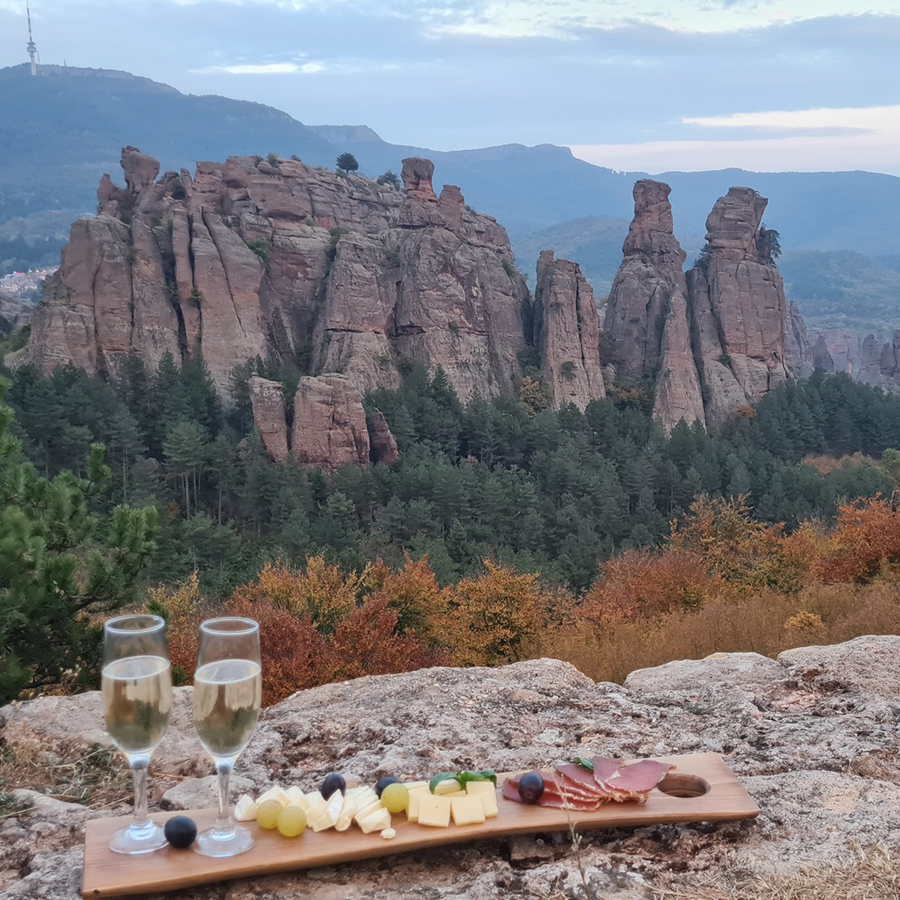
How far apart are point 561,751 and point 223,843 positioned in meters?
1.43

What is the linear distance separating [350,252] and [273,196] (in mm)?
6195

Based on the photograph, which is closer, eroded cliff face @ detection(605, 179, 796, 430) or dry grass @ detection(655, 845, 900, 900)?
dry grass @ detection(655, 845, 900, 900)

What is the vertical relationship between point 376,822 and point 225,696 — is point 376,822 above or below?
below

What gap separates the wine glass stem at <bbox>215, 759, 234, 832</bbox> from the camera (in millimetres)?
2565

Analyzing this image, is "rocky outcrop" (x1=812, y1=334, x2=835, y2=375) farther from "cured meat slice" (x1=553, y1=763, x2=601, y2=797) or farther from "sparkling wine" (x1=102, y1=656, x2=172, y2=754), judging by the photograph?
"sparkling wine" (x1=102, y1=656, x2=172, y2=754)

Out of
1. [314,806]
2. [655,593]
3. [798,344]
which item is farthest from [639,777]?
[798,344]

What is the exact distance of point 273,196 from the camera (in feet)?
171

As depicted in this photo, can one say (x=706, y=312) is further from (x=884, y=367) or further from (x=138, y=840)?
(x=138, y=840)

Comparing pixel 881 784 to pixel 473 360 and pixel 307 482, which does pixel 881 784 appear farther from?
pixel 473 360

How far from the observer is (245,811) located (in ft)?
8.90

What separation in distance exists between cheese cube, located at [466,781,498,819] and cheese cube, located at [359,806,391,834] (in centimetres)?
27

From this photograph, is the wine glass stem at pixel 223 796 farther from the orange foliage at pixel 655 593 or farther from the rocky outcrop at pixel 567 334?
the rocky outcrop at pixel 567 334

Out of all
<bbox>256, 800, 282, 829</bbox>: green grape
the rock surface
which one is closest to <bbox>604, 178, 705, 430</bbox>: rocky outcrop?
the rock surface

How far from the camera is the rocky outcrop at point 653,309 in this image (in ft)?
180
